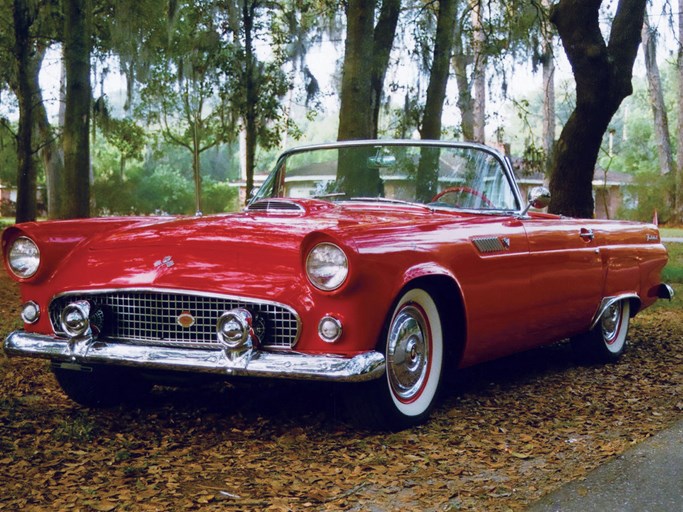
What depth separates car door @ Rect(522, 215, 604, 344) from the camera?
533 centimetres

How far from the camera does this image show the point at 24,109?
19.2 meters

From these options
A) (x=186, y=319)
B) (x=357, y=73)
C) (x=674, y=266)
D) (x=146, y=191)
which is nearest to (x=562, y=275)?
(x=186, y=319)

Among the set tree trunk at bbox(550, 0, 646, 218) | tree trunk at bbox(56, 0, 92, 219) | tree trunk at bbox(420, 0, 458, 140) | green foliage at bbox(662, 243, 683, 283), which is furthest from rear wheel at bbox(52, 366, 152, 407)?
tree trunk at bbox(420, 0, 458, 140)

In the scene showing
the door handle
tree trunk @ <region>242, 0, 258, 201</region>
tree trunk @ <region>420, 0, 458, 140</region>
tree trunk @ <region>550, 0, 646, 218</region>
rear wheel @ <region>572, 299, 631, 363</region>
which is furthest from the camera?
tree trunk @ <region>242, 0, 258, 201</region>

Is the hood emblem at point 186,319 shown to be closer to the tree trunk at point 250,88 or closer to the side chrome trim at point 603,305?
the side chrome trim at point 603,305

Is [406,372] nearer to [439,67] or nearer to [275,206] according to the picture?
[275,206]

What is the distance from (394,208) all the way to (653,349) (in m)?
3.07

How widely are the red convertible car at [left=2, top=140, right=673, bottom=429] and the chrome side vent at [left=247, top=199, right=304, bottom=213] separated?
0.04 feet

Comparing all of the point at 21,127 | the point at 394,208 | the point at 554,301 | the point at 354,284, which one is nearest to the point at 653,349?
the point at 554,301

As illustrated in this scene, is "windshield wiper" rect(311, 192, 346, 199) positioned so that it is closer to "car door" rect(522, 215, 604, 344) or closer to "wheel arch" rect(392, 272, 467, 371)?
"car door" rect(522, 215, 604, 344)

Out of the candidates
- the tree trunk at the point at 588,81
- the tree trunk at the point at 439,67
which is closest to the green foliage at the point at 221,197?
the tree trunk at the point at 439,67

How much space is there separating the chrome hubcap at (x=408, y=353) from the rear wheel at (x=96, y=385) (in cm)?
132

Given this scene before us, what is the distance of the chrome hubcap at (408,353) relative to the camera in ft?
13.8

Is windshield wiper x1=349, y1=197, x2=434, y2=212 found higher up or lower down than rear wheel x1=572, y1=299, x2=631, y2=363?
higher up
